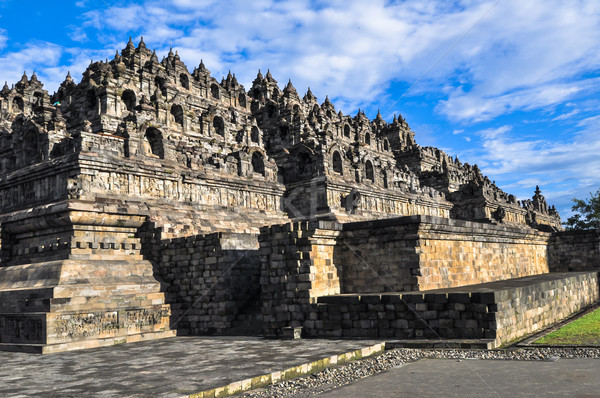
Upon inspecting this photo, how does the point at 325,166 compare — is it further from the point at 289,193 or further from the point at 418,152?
the point at 418,152

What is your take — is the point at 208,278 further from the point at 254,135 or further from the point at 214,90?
the point at 214,90

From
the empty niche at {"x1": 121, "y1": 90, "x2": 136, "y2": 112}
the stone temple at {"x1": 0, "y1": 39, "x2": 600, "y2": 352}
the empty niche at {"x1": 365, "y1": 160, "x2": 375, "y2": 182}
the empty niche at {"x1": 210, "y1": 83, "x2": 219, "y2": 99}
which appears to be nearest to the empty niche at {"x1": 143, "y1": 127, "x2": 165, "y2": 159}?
the stone temple at {"x1": 0, "y1": 39, "x2": 600, "y2": 352}

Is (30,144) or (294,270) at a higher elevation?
(30,144)

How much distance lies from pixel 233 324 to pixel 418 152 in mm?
39886

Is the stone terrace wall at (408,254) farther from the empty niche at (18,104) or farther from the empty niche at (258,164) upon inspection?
the empty niche at (18,104)

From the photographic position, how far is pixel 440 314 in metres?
12.1

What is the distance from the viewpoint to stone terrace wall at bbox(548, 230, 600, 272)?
89.1 ft

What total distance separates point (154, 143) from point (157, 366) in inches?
585

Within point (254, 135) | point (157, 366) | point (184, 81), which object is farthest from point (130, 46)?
point (157, 366)

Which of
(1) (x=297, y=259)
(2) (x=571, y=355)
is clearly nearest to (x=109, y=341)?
(1) (x=297, y=259)

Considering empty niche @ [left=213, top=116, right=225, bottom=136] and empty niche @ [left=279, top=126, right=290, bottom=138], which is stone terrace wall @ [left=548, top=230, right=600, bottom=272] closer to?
empty niche @ [left=279, top=126, right=290, bottom=138]

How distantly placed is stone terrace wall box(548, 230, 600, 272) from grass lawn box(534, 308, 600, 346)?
45.3 feet

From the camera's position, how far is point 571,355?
10.1 m

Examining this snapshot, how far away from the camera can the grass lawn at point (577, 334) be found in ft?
36.9
